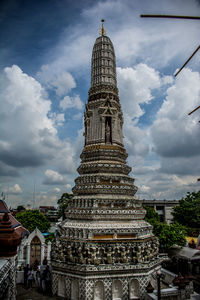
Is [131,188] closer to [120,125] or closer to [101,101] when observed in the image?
[120,125]

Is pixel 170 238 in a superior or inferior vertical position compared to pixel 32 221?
inferior

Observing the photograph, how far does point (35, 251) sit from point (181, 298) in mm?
16196

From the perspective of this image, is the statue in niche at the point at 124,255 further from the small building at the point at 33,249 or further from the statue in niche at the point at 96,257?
the small building at the point at 33,249

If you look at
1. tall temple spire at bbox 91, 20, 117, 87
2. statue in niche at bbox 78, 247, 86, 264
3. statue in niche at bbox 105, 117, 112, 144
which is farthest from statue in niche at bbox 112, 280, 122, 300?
tall temple spire at bbox 91, 20, 117, 87

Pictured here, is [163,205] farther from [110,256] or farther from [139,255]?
[110,256]

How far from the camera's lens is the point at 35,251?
2619cm

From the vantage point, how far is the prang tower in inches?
645

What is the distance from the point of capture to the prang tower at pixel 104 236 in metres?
16.4

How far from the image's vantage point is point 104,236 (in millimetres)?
17359

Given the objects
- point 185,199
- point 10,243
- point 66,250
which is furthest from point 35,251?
point 185,199

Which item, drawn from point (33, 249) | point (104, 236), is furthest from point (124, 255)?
point (33, 249)

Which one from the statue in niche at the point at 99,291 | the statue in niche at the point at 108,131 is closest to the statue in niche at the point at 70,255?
the statue in niche at the point at 99,291

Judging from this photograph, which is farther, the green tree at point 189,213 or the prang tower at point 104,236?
the green tree at point 189,213

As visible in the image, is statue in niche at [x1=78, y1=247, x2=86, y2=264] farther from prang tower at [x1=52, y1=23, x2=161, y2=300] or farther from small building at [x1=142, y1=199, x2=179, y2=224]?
small building at [x1=142, y1=199, x2=179, y2=224]
